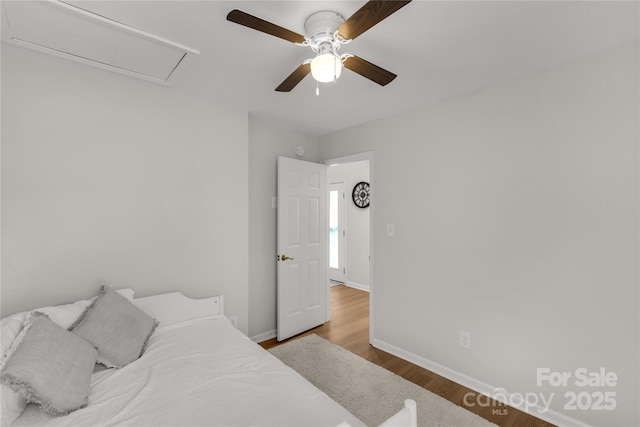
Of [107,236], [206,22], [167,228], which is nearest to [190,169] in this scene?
[167,228]

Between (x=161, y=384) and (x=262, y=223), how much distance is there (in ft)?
6.40

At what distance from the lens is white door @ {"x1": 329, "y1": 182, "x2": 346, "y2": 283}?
576cm

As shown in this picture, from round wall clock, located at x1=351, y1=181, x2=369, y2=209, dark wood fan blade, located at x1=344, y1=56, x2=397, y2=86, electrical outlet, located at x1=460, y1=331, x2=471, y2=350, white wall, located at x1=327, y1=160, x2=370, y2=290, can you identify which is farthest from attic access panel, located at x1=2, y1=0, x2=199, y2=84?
round wall clock, located at x1=351, y1=181, x2=369, y2=209

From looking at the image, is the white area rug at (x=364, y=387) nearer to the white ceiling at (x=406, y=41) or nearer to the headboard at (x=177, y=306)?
the headboard at (x=177, y=306)

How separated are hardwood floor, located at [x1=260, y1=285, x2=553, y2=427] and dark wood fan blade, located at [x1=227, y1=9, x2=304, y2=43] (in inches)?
107

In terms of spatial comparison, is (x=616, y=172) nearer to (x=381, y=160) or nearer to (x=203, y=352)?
(x=381, y=160)

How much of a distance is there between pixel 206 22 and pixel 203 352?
1879 mm

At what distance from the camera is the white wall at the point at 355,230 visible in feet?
17.6

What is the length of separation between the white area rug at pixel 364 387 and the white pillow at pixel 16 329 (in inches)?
64.3

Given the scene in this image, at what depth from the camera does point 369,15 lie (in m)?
1.17

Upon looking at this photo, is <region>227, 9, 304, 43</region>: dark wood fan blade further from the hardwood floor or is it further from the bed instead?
the hardwood floor

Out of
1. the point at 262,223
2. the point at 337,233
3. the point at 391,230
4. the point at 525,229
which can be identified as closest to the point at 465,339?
the point at 525,229

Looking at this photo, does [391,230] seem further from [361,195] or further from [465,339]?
[361,195]

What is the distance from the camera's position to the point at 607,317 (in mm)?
1795
